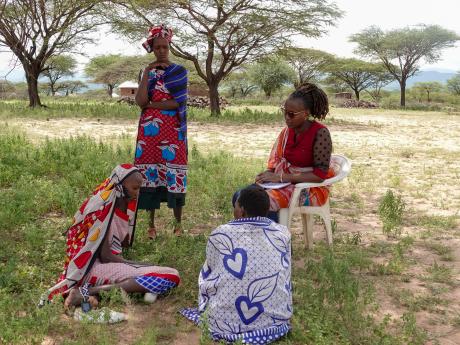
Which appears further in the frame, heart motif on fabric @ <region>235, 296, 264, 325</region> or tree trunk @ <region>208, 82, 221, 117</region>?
tree trunk @ <region>208, 82, 221, 117</region>

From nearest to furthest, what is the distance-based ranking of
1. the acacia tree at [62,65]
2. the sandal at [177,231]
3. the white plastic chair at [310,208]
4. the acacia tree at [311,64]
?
the white plastic chair at [310,208] < the sandal at [177,231] < the acacia tree at [311,64] < the acacia tree at [62,65]

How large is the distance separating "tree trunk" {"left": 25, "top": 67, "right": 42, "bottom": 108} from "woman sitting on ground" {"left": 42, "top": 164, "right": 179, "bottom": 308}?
675 inches

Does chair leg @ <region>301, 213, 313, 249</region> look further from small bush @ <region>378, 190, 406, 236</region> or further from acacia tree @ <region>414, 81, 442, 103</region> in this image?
acacia tree @ <region>414, 81, 442, 103</region>

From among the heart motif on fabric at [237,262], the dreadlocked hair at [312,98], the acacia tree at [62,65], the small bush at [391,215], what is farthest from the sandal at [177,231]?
the acacia tree at [62,65]

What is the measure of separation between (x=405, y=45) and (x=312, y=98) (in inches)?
1476

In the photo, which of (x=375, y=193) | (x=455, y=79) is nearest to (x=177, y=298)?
(x=375, y=193)

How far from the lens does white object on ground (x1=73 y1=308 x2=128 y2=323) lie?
2809 millimetres

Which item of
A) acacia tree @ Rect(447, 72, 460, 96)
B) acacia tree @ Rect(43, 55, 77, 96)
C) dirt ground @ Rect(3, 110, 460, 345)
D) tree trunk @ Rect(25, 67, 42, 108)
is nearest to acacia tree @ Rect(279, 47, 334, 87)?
acacia tree @ Rect(447, 72, 460, 96)

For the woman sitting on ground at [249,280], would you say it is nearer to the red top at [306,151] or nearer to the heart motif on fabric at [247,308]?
the heart motif on fabric at [247,308]

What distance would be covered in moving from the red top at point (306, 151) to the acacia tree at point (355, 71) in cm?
4197

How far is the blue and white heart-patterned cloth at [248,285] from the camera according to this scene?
8.76 ft

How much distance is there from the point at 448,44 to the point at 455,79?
22.9 meters

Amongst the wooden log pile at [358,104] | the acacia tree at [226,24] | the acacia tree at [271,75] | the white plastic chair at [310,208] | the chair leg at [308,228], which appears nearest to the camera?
the white plastic chair at [310,208]

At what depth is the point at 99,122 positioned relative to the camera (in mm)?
14297
